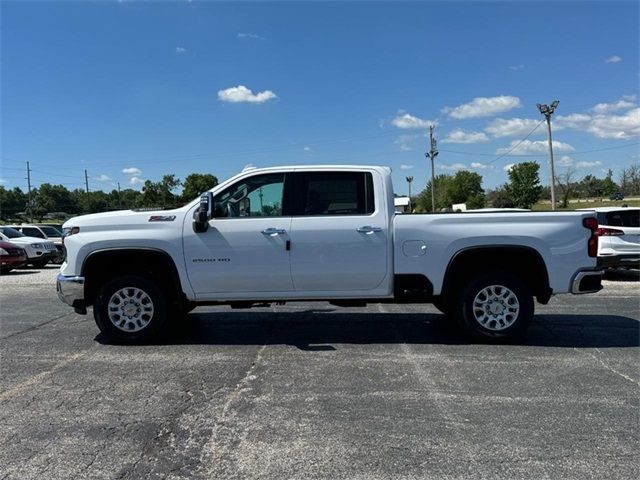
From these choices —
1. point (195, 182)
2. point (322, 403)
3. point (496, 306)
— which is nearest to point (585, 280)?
point (496, 306)

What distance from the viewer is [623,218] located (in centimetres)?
1214

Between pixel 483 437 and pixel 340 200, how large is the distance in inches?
132

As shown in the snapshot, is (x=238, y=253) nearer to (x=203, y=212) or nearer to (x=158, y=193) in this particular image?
(x=203, y=212)

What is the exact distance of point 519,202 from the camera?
265 feet

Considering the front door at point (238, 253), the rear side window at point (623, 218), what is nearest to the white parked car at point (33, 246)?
the front door at point (238, 253)

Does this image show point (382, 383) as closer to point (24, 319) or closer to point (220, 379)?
point (220, 379)

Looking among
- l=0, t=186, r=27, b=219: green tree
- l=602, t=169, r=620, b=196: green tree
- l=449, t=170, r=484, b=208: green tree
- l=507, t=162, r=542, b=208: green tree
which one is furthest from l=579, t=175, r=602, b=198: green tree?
l=0, t=186, r=27, b=219: green tree

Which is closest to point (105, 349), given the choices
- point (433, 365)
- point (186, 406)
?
point (186, 406)

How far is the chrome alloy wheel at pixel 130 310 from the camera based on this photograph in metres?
6.44

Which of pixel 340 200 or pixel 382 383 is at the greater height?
pixel 340 200

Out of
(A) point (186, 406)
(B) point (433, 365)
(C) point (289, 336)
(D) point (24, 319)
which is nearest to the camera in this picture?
(A) point (186, 406)

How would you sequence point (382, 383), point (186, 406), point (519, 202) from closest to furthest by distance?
point (186, 406), point (382, 383), point (519, 202)

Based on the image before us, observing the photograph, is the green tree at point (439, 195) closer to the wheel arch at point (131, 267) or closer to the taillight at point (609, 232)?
the taillight at point (609, 232)

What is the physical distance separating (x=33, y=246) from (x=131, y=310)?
49.4 ft
